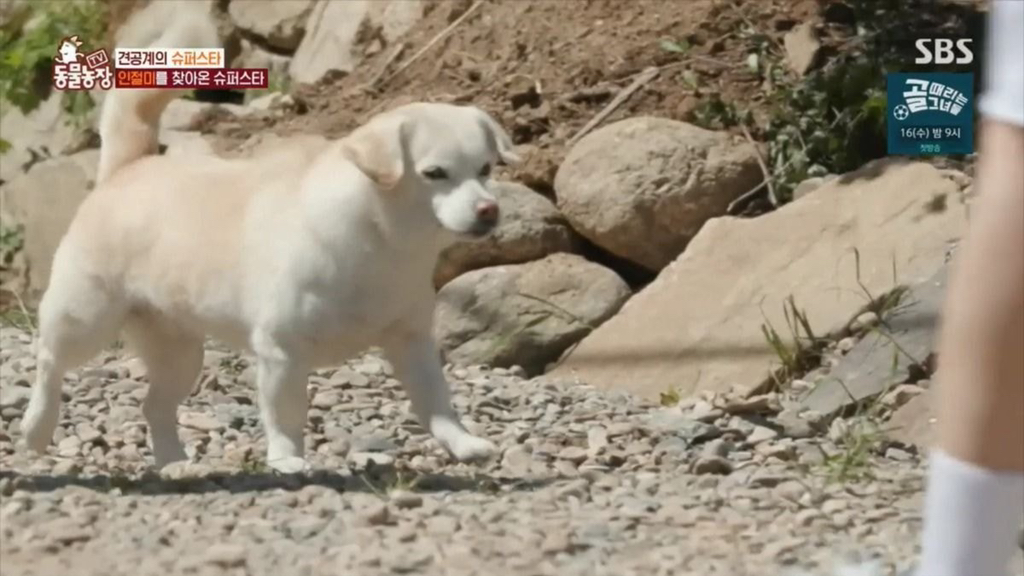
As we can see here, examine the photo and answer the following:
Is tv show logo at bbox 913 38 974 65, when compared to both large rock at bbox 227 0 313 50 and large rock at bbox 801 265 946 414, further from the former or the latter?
large rock at bbox 227 0 313 50

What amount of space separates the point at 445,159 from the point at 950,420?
6.59 feet

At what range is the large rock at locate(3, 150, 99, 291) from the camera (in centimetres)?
838

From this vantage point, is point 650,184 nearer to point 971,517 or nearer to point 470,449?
point 470,449

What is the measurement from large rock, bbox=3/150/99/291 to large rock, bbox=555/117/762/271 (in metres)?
2.66

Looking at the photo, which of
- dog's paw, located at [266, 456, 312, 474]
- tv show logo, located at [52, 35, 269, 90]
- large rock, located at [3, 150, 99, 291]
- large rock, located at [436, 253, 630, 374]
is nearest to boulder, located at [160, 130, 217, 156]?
tv show logo, located at [52, 35, 269, 90]

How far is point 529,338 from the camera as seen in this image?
6355 mm

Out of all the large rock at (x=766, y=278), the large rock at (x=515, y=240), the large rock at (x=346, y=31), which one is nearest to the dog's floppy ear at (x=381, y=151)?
the large rock at (x=766, y=278)

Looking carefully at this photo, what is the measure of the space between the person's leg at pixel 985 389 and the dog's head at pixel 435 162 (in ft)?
5.99

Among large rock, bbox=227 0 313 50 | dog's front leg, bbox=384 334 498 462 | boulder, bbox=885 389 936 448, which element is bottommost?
boulder, bbox=885 389 936 448

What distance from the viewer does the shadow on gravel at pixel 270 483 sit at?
402 centimetres

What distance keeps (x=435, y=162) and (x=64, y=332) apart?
1154 millimetres

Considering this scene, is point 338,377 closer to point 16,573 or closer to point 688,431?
point 688,431

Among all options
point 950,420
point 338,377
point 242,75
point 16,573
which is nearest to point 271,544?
point 16,573

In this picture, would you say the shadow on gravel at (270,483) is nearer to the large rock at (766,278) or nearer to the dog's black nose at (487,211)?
the dog's black nose at (487,211)
